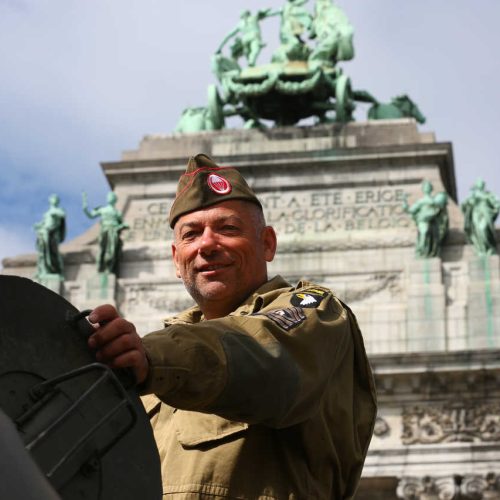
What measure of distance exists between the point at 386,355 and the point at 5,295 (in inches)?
904

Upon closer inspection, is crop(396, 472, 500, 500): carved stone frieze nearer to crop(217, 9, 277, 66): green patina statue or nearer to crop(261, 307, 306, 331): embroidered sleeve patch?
crop(217, 9, 277, 66): green patina statue

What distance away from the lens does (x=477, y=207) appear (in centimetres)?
2756

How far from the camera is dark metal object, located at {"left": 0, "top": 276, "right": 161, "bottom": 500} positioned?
9.25 feet

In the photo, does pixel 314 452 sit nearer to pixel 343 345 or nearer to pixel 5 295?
pixel 343 345

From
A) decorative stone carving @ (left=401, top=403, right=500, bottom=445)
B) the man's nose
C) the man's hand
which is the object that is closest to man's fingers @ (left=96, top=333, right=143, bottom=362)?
the man's hand

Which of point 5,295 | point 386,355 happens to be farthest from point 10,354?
point 386,355

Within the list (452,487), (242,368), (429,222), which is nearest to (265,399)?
(242,368)

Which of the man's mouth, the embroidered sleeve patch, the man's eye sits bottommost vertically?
the embroidered sleeve patch

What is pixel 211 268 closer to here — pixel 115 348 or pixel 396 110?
pixel 115 348

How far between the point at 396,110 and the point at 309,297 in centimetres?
2760

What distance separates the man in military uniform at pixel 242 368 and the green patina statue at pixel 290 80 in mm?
26062

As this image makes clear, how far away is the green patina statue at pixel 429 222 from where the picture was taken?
2706cm

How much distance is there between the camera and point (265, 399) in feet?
10.9

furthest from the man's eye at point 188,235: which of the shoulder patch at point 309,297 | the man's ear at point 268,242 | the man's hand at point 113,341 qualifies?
the man's hand at point 113,341
